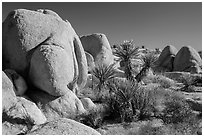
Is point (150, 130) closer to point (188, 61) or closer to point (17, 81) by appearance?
point (17, 81)

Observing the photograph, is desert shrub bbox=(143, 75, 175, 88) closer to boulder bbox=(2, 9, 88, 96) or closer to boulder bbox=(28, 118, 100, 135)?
boulder bbox=(2, 9, 88, 96)

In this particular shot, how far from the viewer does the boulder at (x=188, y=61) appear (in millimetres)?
19111

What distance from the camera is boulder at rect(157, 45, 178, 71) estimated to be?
21.8 meters

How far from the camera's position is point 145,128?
6082 mm

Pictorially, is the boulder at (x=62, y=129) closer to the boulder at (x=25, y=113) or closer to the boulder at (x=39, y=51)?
the boulder at (x=25, y=113)

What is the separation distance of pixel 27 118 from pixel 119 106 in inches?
118

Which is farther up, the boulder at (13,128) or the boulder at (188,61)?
the boulder at (13,128)

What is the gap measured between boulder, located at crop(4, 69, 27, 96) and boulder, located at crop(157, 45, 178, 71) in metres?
17.5

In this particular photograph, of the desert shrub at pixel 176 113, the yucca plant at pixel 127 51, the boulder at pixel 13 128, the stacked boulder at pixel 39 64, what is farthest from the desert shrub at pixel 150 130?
the yucca plant at pixel 127 51

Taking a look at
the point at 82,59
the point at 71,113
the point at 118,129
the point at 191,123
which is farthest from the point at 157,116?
the point at 82,59

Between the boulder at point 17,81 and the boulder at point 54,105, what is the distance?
41cm

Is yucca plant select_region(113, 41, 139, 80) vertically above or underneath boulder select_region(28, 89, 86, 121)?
above

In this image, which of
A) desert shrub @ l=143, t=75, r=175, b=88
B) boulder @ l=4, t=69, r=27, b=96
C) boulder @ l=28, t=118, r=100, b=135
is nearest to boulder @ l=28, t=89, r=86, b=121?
boulder @ l=4, t=69, r=27, b=96

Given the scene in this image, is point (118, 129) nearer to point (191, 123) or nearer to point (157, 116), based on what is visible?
point (157, 116)
